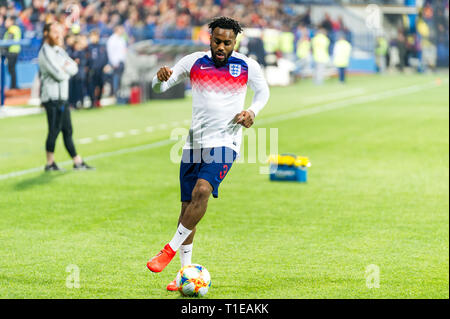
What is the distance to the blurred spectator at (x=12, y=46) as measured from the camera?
24.8 m

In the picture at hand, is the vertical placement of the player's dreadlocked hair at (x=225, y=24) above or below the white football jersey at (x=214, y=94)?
above

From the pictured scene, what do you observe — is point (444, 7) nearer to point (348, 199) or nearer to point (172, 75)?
point (348, 199)

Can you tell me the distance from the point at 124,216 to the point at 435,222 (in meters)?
3.72

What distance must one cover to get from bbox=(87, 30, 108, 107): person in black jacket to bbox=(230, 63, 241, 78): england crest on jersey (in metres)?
18.4

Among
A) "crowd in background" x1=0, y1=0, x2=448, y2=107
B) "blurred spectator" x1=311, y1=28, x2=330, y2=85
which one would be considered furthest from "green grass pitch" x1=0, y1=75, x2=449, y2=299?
"blurred spectator" x1=311, y1=28, x2=330, y2=85

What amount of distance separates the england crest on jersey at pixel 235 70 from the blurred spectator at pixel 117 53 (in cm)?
2029

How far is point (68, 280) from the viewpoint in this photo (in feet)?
25.0

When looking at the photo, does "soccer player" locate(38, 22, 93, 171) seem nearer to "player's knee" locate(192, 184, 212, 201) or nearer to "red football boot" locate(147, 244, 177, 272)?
"player's knee" locate(192, 184, 212, 201)

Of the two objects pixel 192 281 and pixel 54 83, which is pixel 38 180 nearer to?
pixel 54 83

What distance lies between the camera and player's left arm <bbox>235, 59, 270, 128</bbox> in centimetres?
713

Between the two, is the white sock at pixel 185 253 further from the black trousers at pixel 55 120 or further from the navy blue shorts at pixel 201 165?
the black trousers at pixel 55 120

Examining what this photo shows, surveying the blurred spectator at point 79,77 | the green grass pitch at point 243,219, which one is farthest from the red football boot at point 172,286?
the blurred spectator at point 79,77

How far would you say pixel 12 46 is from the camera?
2489 centimetres
